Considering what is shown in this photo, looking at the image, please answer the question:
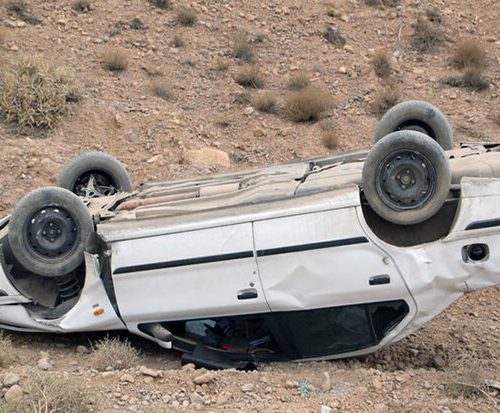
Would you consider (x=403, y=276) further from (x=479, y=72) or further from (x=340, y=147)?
(x=479, y=72)

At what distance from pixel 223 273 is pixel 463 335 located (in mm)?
2612

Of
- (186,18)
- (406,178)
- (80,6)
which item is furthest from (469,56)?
(406,178)

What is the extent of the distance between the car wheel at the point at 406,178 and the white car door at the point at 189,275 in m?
0.96

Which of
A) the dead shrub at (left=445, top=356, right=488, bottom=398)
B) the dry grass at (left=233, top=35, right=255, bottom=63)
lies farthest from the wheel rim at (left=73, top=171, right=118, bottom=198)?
the dry grass at (left=233, top=35, right=255, bottom=63)

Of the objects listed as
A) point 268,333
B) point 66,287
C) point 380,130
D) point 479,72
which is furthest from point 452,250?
point 479,72

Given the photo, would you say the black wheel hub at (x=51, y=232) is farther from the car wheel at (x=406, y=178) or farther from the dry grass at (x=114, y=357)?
the car wheel at (x=406, y=178)

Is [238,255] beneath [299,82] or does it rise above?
above

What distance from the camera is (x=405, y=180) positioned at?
5.57m

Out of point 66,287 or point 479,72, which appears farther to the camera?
point 479,72

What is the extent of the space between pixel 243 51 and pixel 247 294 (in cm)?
1006

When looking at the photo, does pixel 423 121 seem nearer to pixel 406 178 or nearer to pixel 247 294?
pixel 406 178

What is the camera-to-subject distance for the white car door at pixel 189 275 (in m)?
5.73

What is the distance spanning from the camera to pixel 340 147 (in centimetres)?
1266

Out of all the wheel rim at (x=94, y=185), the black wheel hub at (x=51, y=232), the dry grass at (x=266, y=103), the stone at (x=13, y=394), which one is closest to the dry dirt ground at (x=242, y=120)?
the dry grass at (x=266, y=103)
